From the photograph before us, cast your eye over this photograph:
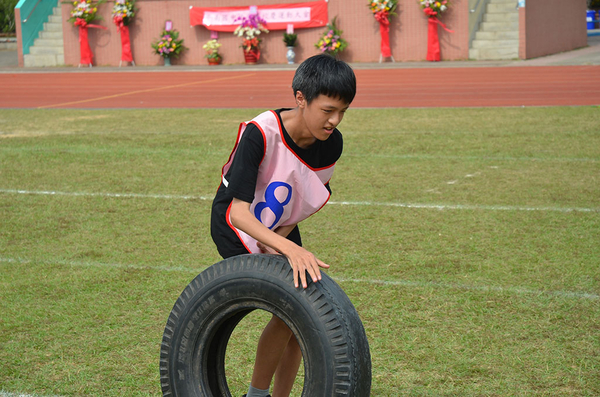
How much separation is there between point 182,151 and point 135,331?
5.80m

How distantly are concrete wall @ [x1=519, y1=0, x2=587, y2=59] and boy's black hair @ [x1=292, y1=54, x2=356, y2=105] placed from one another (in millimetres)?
23212

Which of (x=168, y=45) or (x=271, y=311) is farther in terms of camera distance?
(x=168, y=45)

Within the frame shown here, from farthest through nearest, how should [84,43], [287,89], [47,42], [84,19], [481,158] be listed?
[47,42]
[84,43]
[84,19]
[287,89]
[481,158]

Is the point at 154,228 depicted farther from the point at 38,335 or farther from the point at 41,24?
the point at 41,24

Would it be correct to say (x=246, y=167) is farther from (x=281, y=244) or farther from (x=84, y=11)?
(x=84, y=11)

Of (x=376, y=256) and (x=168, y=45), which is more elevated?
(x=168, y=45)

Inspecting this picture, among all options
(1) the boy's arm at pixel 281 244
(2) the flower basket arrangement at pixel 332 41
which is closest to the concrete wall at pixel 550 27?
(2) the flower basket arrangement at pixel 332 41

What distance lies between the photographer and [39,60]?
98.5ft

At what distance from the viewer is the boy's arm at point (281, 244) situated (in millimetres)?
2520

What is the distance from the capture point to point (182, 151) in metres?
9.65

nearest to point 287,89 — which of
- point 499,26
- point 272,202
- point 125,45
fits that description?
point 499,26

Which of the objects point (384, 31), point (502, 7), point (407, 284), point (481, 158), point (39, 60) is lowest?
point (407, 284)

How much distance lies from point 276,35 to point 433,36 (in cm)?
607

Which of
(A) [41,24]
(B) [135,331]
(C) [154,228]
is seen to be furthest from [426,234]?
(A) [41,24]
